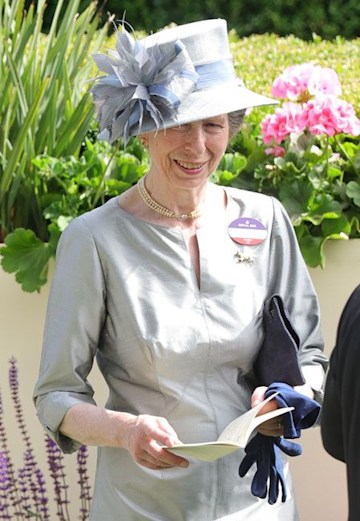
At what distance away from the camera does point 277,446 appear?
3.01 metres

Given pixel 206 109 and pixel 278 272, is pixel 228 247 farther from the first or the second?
pixel 206 109

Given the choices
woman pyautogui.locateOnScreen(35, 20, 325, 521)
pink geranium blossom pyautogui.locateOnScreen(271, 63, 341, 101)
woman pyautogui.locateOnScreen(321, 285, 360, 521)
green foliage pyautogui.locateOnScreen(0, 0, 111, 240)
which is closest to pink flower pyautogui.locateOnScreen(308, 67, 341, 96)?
pink geranium blossom pyautogui.locateOnScreen(271, 63, 341, 101)

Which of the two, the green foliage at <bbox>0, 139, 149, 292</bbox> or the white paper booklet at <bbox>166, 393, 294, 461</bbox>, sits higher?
the white paper booklet at <bbox>166, 393, 294, 461</bbox>

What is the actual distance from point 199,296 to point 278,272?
223 millimetres

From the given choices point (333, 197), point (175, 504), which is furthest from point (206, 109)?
point (333, 197)

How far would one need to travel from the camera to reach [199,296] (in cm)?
304

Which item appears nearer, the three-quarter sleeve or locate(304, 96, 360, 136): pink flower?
the three-quarter sleeve

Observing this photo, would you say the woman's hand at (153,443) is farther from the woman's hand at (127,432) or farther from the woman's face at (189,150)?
the woman's face at (189,150)

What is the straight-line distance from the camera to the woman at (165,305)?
2.97m

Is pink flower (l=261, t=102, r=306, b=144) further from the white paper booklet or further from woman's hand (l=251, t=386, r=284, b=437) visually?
the white paper booklet

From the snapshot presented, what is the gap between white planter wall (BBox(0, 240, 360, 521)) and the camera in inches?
168

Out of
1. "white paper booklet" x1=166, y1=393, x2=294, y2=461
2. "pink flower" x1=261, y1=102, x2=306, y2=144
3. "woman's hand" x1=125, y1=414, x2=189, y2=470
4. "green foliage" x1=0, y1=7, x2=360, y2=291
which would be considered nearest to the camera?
"white paper booklet" x1=166, y1=393, x2=294, y2=461

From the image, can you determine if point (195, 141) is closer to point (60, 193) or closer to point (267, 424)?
point (267, 424)

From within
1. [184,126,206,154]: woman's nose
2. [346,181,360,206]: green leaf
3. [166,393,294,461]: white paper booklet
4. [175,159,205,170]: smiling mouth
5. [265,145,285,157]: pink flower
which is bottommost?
[346,181,360,206]: green leaf
